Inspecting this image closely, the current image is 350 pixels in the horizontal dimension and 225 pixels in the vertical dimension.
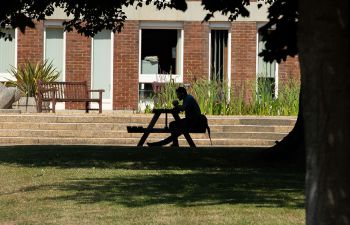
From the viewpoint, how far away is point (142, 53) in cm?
3369

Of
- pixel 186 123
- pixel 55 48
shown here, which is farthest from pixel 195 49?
pixel 186 123

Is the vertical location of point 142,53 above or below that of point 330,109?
above

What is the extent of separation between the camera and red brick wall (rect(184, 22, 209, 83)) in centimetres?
3338

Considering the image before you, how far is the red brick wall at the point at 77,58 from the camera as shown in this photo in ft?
109

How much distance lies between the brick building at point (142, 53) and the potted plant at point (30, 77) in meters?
0.58

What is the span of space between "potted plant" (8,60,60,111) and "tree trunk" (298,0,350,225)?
2344cm

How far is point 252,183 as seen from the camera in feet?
46.2

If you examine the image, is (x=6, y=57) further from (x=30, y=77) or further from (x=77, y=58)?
(x=30, y=77)

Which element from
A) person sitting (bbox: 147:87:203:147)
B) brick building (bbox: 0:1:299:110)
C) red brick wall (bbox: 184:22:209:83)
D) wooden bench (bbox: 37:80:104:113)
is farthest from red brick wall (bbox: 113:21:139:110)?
person sitting (bbox: 147:87:203:147)

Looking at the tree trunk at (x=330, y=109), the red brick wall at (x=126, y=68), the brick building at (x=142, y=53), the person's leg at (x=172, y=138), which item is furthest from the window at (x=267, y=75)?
the tree trunk at (x=330, y=109)

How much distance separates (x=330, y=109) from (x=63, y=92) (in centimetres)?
2367

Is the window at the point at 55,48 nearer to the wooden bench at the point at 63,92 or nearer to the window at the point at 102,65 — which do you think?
the window at the point at 102,65

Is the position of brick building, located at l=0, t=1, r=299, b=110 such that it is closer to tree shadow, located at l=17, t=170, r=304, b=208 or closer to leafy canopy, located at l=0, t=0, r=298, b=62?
leafy canopy, located at l=0, t=0, r=298, b=62

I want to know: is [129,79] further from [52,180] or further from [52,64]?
[52,180]
